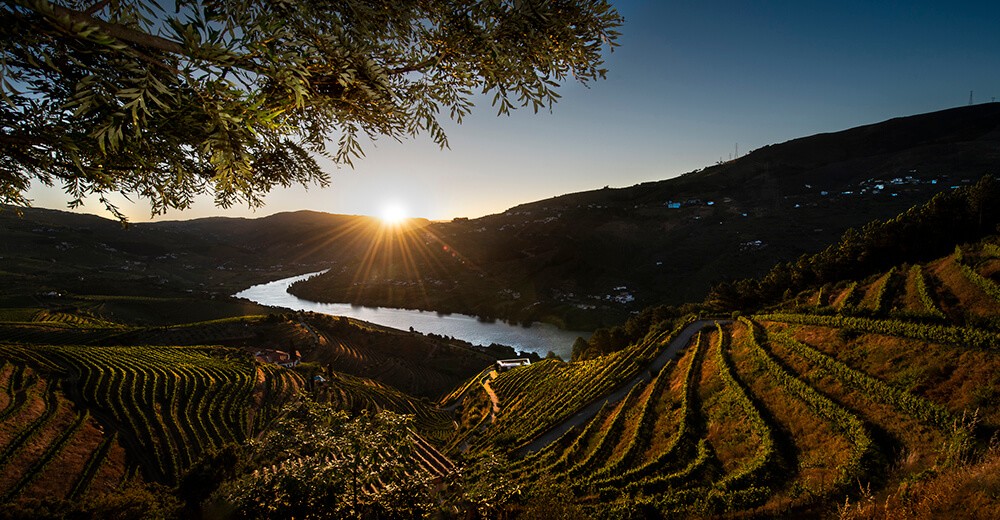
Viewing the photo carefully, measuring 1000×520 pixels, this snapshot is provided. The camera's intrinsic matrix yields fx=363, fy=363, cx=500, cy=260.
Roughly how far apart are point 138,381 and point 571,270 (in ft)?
447

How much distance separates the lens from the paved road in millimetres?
26530

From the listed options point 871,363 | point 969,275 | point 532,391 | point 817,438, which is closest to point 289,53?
point 817,438

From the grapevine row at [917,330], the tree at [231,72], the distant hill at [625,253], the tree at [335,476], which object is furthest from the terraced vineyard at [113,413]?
the distant hill at [625,253]

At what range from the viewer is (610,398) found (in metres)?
29.3

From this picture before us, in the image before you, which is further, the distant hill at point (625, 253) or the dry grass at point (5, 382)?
the distant hill at point (625, 253)

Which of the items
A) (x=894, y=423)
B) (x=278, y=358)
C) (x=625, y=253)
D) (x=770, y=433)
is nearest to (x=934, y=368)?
(x=894, y=423)

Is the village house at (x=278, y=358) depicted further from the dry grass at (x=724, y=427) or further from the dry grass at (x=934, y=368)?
the dry grass at (x=934, y=368)

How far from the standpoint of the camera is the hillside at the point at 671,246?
396 feet

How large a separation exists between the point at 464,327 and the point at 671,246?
91.5 meters

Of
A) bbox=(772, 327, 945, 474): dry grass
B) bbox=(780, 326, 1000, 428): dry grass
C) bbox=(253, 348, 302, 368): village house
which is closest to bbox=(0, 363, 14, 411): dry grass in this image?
bbox=(253, 348, 302, 368): village house

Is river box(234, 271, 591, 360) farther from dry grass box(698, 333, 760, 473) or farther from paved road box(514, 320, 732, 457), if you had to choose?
dry grass box(698, 333, 760, 473)

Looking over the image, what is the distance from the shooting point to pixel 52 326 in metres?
58.0

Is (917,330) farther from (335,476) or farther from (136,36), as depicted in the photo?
(136,36)

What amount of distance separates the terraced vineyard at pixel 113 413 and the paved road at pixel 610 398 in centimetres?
2506
